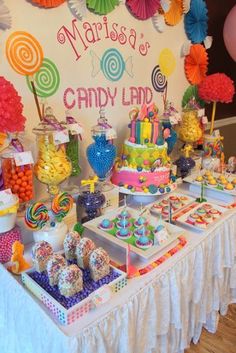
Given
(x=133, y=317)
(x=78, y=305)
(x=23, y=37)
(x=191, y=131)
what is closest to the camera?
(x=78, y=305)

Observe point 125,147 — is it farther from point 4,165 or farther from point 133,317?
point 133,317

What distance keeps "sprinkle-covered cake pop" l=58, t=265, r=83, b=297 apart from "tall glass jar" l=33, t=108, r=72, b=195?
0.44 meters

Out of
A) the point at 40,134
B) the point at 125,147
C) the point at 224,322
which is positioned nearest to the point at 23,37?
the point at 40,134

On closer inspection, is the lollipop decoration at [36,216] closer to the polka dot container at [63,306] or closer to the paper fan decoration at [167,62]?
the polka dot container at [63,306]

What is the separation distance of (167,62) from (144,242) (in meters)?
1.25

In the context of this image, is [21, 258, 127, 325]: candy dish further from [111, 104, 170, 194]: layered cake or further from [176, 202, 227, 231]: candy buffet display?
[111, 104, 170, 194]: layered cake

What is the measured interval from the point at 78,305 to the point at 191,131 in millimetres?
1365

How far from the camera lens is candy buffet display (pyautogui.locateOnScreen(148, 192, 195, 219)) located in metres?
1.42

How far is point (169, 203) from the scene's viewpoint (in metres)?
1.46

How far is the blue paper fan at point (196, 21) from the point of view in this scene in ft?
6.41

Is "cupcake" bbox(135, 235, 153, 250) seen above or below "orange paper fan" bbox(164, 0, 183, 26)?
below

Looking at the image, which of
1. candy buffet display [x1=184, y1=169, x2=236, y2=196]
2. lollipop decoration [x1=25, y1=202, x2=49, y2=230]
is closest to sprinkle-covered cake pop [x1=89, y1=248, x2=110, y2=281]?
lollipop decoration [x1=25, y1=202, x2=49, y2=230]

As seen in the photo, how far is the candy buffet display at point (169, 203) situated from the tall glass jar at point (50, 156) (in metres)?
0.45

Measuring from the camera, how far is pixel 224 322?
1.64 metres
